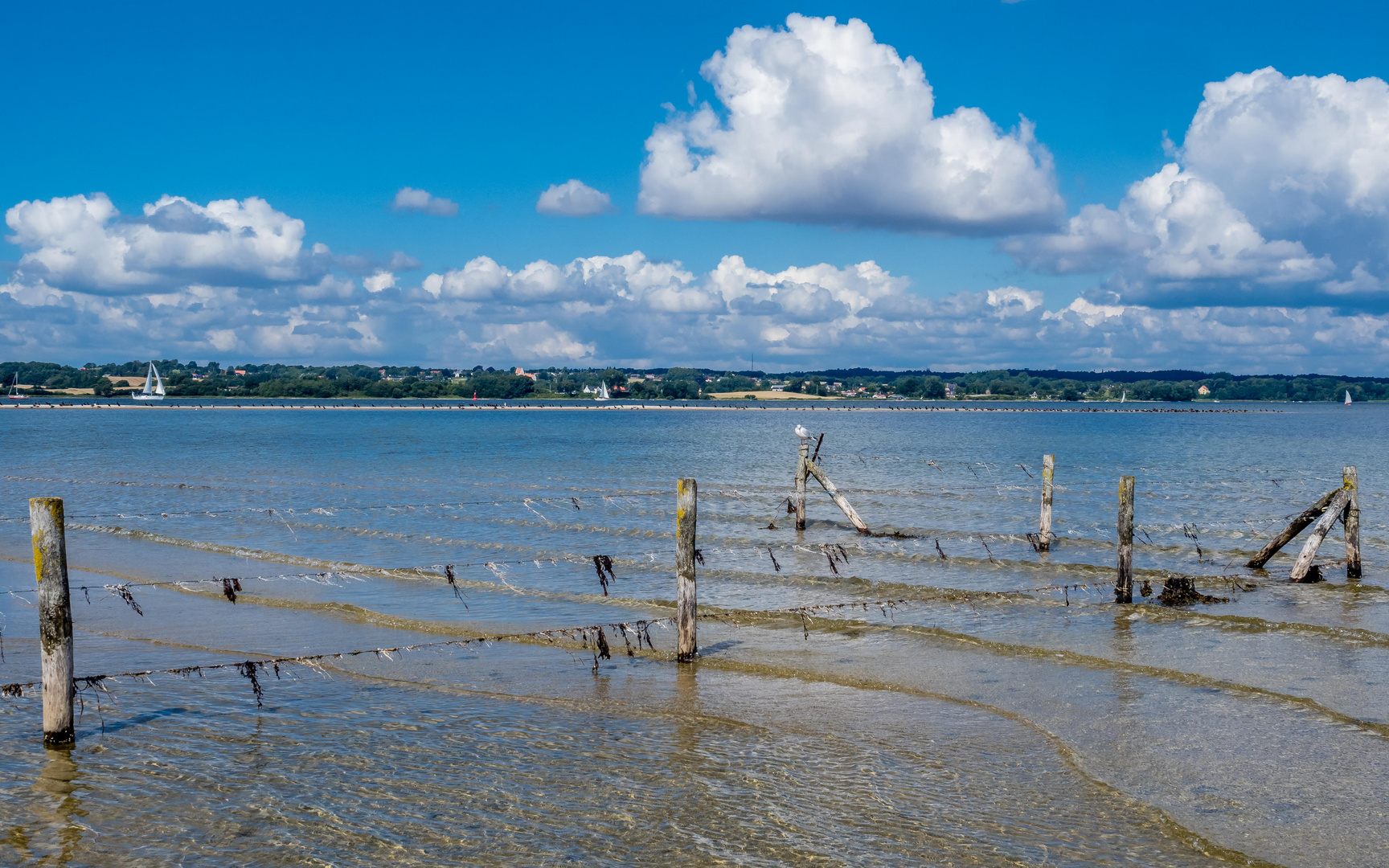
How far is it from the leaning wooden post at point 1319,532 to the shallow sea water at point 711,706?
2.24 feet

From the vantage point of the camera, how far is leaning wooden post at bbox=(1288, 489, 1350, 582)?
22.0 m

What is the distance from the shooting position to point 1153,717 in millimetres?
12672

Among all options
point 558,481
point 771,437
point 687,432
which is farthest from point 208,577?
point 687,432

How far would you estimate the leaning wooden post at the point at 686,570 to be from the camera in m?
14.9

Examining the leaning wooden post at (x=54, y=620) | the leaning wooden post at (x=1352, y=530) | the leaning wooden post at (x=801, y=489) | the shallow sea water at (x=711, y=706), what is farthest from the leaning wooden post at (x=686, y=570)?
the leaning wooden post at (x=801, y=489)

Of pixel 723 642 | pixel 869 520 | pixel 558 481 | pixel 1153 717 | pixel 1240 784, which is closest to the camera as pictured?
pixel 1240 784

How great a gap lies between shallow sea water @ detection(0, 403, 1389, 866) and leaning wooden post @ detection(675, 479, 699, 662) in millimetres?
390

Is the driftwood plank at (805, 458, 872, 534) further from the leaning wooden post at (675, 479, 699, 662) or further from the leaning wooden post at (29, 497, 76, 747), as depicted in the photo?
the leaning wooden post at (29, 497, 76, 747)

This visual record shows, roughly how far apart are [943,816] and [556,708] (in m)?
5.36

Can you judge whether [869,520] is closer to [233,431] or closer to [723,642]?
[723,642]

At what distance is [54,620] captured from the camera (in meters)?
11.0

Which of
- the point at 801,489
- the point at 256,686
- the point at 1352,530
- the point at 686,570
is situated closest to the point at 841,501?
the point at 801,489

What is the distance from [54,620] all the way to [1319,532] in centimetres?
2310

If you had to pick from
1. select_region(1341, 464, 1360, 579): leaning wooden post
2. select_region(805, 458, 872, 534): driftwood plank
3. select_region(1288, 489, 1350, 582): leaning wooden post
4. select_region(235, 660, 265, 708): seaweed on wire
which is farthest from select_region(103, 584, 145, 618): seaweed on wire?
select_region(1341, 464, 1360, 579): leaning wooden post
